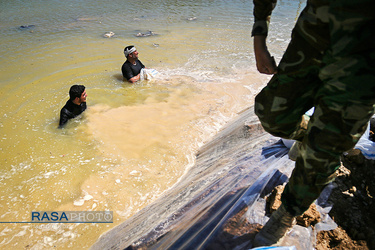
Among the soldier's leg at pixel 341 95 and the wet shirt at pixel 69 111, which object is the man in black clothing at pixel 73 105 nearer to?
the wet shirt at pixel 69 111

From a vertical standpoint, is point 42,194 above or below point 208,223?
below

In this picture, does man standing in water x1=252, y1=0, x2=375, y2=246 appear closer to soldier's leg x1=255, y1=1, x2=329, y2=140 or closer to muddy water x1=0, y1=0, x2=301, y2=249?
soldier's leg x1=255, y1=1, x2=329, y2=140

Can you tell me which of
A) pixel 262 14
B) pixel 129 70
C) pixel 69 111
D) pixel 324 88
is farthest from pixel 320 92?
pixel 129 70

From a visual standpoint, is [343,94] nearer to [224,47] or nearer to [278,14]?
[224,47]

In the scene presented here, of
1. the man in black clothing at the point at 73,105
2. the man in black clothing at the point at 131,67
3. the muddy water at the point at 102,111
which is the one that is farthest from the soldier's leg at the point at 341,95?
the man in black clothing at the point at 131,67

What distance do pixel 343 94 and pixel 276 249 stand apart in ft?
2.41

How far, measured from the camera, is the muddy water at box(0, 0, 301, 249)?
2.43 meters

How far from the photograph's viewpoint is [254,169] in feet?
6.03

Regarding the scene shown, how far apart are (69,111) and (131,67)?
1.71 m

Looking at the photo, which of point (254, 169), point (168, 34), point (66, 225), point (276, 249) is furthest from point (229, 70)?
point (276, 249)

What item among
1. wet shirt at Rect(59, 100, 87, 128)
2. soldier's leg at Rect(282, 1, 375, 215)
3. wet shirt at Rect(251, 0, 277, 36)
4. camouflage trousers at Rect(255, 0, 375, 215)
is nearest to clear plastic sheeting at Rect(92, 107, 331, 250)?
camouflage trousers at Rect(255, 0, 375, 215)

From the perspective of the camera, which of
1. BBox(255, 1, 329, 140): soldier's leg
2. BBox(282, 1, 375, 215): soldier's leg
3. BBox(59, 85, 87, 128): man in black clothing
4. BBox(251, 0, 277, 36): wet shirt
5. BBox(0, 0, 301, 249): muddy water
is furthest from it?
BBox(59, 85, 87, 128): man in black clothing

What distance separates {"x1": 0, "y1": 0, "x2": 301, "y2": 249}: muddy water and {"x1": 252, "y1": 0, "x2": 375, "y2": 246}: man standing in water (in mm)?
1608

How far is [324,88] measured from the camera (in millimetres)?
1073
